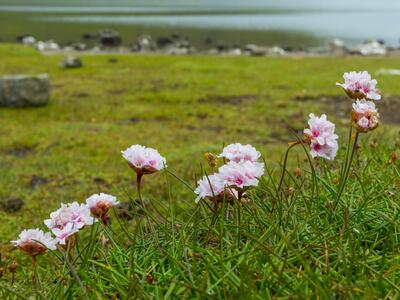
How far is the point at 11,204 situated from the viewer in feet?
23.8

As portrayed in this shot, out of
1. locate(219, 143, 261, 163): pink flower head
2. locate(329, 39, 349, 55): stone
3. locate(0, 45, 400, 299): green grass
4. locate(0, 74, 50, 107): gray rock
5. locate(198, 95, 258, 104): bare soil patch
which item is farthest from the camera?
locate(329, 39, 349, 55): stone

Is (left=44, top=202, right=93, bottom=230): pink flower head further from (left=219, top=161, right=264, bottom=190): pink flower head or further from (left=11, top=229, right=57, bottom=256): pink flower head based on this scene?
(left=219, top=161, right=264, bottom=190): pink flower head

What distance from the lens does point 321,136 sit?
106 inches

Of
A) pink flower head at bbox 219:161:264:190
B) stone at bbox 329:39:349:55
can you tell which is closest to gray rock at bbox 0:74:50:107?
pink flower head at bbox 219:161:264:190

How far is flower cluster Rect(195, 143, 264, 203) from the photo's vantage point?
2600 millimetres

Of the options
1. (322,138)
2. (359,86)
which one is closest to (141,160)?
(322,138)

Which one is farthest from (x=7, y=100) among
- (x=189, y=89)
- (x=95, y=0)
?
(x=95, y=0)

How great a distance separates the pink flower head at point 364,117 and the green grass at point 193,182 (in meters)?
0.43

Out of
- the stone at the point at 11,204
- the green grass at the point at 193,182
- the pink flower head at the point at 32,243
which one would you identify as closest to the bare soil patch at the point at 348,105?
the green grass at the point at 193,182

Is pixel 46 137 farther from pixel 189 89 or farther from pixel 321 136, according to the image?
pixel 321 136

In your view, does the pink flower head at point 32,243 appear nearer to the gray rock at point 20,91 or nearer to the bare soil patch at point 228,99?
the gray rock at point 20,91

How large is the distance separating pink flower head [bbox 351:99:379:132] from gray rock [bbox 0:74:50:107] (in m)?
12.2

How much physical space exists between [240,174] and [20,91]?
12222mm

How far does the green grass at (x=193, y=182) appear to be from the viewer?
2379 millimetres
